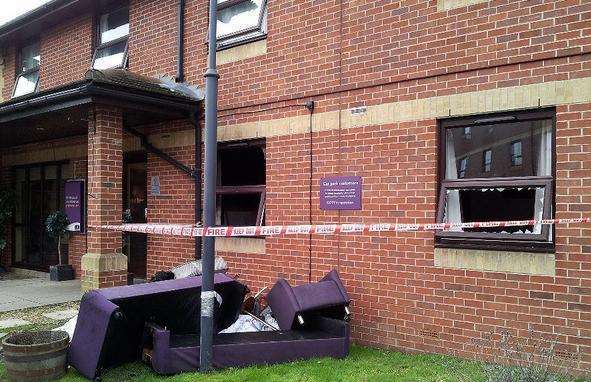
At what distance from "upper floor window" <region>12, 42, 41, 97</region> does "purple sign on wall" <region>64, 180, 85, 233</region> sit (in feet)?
8.50

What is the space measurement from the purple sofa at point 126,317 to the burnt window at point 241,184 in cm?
205

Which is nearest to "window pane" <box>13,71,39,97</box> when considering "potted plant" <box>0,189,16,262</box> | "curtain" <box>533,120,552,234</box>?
"potted plant" <box>0,189,16,262</box>

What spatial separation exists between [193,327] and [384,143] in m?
2.88

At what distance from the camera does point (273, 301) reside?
18.3ft

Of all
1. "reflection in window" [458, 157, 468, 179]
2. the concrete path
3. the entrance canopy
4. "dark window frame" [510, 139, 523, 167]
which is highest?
the entrance canopy

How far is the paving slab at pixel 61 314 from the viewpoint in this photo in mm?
6984

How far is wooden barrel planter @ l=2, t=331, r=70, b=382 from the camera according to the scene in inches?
180

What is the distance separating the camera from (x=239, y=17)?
7.66 m

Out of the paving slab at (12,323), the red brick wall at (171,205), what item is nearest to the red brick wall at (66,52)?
the red brick wall at (171,205)

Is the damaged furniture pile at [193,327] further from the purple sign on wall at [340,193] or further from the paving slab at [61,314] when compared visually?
the paving slab at [61,314]

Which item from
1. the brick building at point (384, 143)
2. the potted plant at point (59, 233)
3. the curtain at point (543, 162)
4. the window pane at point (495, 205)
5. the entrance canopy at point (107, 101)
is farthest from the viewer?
the potted plant at point (59, 233)

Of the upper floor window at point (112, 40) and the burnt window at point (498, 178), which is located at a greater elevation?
the upper floor window at point (112, 40)

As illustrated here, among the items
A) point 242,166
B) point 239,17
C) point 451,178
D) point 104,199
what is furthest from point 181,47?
point 451,178

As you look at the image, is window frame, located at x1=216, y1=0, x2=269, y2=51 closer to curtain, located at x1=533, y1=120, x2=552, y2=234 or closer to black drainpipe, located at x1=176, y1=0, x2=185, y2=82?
black drainpipe, located at x1=176, y1=0, x2=185, y2=82
